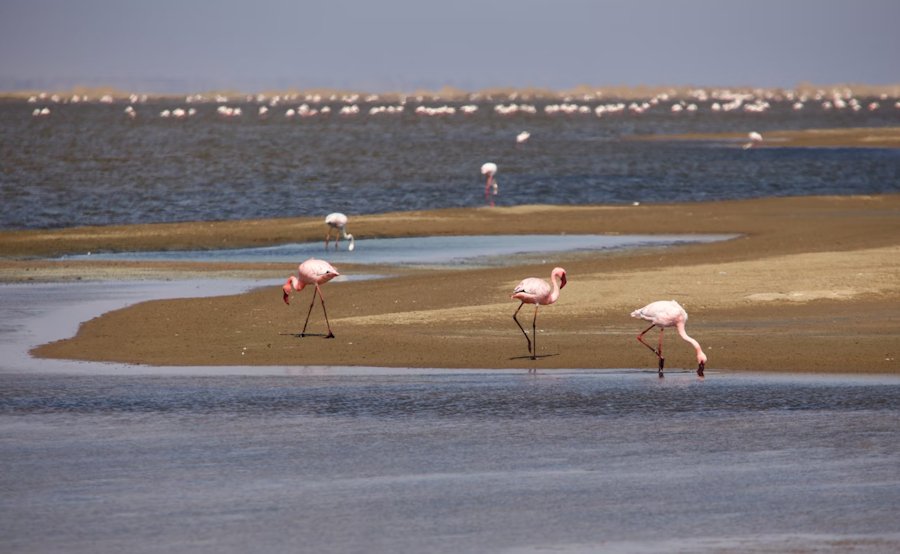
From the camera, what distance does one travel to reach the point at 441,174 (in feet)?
186

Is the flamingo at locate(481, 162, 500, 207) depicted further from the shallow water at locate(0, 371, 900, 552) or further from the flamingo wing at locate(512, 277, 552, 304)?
the shallow water at locate(0, 371, 900, 552)

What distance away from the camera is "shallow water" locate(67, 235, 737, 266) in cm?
2848

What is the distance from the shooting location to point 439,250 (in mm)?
30141

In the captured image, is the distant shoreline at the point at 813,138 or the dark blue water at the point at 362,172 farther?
the distant shoreline at the point at 813,138

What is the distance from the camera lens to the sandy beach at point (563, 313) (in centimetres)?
1731

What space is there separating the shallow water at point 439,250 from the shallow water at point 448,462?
39.9 feet

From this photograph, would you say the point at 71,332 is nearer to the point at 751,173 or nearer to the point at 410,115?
the point at 751,173

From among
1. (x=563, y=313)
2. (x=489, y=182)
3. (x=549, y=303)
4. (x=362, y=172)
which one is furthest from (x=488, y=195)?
(x=549, y=303)

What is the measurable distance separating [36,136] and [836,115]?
68.9 meters

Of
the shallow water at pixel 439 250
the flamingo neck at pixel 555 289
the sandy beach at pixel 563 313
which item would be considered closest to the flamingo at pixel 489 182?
the shallow water at pixel 439 250

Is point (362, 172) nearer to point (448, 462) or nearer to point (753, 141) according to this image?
point (753, 141)

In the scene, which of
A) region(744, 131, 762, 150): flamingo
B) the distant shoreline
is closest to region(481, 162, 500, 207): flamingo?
region(744, 131, 762, 150): flamingo

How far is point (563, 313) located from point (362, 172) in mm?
38624

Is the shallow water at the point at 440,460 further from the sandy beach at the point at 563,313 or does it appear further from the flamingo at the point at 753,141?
the flamingo at the point at 753,141
